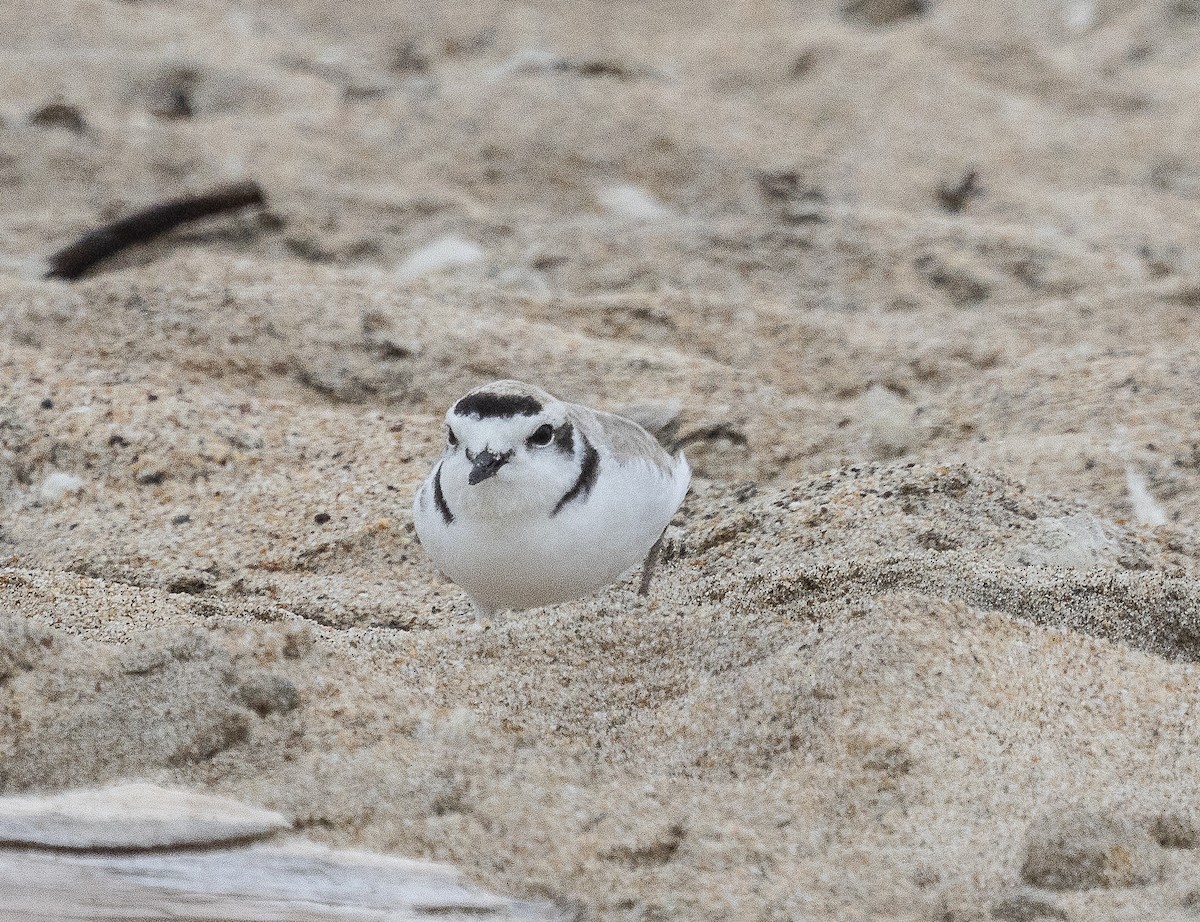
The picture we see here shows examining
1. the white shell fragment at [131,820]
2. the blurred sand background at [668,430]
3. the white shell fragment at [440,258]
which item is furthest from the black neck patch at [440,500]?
the white shell fragment at [440,258]

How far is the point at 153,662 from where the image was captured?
257cm

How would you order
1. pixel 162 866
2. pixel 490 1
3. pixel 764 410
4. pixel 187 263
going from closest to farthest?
pixel 162 866
pixel 764 410
pixel 187 263
pixel 490 1

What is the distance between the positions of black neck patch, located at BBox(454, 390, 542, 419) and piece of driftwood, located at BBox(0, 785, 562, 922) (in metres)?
1.15

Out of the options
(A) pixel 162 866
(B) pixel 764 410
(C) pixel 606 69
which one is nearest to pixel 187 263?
(B) pixel 764 410

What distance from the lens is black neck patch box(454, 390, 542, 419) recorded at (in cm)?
321

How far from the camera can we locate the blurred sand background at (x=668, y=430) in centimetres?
238

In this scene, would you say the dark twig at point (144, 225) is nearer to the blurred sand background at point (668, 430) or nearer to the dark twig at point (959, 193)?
the blurred sand background at point (668, 430)

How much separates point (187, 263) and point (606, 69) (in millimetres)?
3034

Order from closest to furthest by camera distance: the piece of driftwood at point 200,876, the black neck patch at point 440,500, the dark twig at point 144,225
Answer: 1. the piece of driftwood at point 200,876
2. the black neck patch at point 440,500
3. the dark twig at point 144,225

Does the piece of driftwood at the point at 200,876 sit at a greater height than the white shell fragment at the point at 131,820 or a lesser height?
lesser

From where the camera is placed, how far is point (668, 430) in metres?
4.57

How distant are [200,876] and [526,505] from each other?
4.03 ft

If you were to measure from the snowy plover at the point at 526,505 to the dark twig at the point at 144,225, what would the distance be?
9.17ft

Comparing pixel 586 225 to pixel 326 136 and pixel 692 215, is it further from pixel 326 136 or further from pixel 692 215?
pixel 326 136
